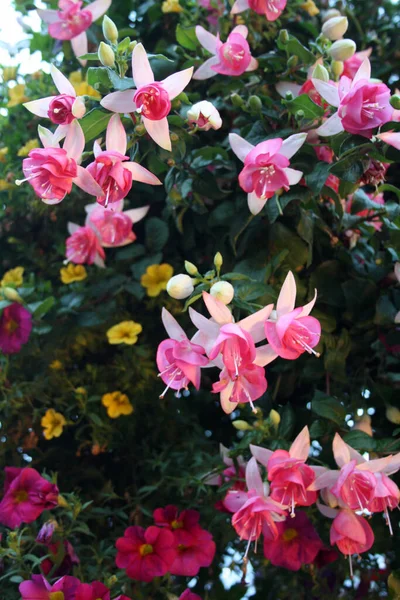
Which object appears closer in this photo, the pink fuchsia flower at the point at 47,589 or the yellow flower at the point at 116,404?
the pink fuchsia flower at the point at 47,589

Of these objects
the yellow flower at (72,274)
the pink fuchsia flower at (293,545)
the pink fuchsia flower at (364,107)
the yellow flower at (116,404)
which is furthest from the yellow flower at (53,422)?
the pink fuchsia flower at (364,107)

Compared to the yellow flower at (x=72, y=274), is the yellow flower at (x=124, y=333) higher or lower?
lower

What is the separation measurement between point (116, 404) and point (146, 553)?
0.76ft

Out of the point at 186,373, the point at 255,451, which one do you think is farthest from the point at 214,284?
the point at 255,451

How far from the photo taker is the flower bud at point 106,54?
0.60m

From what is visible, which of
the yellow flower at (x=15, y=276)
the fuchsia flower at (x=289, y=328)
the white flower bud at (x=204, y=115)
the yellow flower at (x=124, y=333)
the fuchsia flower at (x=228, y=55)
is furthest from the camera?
the yellow flower at (x=15, y=276)

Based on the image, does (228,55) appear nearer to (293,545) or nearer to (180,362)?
(180,362)

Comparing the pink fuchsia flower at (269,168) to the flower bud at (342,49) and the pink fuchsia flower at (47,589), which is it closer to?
the flower bud at (342,49)

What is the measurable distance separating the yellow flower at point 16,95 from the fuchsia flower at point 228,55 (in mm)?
395

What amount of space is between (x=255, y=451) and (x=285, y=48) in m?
0.52

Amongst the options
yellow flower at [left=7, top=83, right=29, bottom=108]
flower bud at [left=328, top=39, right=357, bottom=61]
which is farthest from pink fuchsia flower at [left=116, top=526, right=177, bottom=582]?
yellow flower at [left=7, top=83, right=29, bottom=108]

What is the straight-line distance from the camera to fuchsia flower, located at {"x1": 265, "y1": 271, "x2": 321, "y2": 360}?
56 centimetres

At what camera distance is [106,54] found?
1.97ft

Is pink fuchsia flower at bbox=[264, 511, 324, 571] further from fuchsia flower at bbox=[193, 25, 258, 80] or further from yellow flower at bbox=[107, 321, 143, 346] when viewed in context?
fuchsia flower at bbox=[193, 25, 258, 80]
